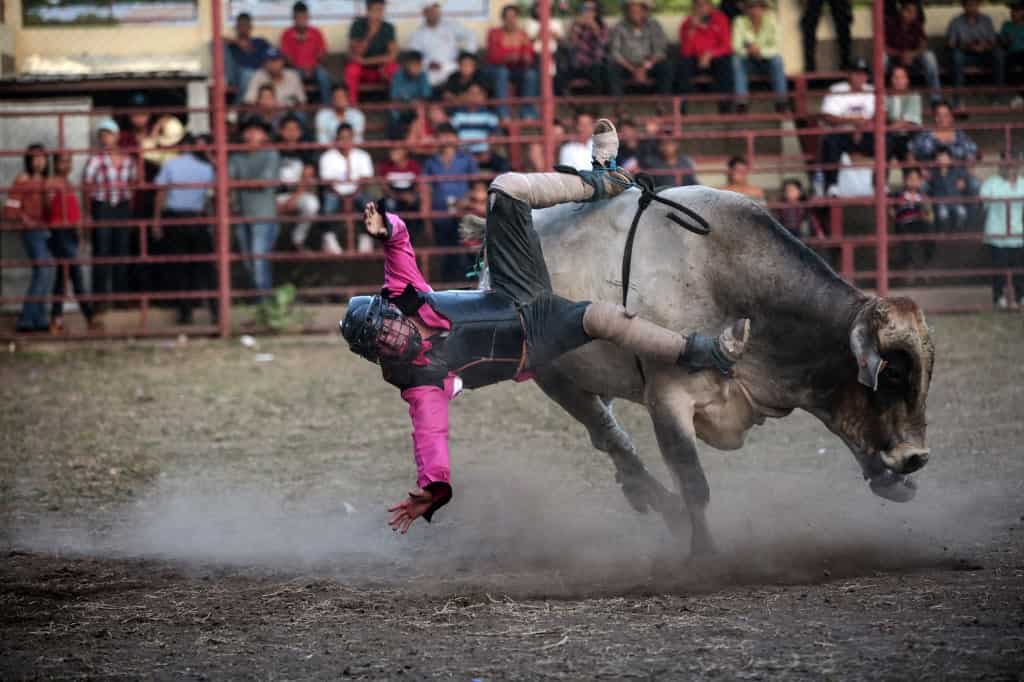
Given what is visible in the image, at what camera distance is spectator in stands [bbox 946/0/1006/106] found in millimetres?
15250

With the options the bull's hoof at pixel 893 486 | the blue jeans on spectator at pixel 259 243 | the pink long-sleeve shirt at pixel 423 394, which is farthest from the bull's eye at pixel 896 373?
the blue jeans on spectator at pixel 259 243

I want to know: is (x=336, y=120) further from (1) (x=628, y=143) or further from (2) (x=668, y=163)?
(2) (x=668, y=163)

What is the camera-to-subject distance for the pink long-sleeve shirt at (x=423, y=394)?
18.2 ft

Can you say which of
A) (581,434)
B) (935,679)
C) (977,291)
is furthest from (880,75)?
(935,679)

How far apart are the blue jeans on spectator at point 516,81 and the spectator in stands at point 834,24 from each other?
9.78 feet

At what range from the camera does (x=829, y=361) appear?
5.97m

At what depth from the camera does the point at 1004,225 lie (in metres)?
14.0

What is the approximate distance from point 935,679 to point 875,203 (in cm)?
990

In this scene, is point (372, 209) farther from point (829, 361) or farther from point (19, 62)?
point (19, 62)

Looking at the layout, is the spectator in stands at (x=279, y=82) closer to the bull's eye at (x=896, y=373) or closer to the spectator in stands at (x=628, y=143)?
the spectator in stands at (x=628, y=143)

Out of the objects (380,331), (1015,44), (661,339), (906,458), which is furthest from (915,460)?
(1015,44)

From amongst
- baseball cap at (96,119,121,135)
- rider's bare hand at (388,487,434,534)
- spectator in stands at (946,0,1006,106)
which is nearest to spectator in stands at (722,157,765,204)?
spectator in stands at (946,0,1006,106)

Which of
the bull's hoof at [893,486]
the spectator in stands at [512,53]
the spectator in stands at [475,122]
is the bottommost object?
the bull's hoof at [893,486]

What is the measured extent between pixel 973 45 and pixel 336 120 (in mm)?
→ 6727
